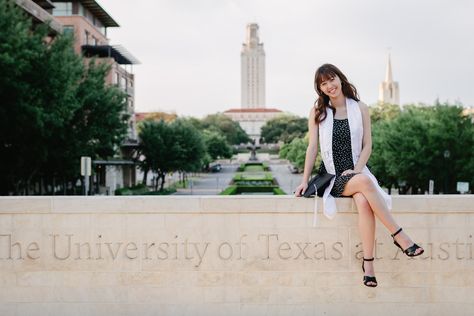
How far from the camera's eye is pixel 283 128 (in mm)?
157000

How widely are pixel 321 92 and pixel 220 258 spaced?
7.54 feet

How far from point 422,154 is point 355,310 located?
25.9m

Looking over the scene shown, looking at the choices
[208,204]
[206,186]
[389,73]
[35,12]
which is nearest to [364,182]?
[208,204]

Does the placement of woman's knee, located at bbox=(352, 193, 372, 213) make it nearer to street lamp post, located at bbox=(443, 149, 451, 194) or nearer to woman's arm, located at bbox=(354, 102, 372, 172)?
woman's arm, located at bbox=(354, 102, 372, 172)

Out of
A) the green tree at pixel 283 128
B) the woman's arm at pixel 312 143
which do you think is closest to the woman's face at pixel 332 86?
the woman's arm at pixel 312 143

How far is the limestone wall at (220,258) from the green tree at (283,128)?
444 ft

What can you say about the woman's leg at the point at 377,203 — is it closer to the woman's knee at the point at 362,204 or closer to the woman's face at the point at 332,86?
the woman's knee at the point at 362,204

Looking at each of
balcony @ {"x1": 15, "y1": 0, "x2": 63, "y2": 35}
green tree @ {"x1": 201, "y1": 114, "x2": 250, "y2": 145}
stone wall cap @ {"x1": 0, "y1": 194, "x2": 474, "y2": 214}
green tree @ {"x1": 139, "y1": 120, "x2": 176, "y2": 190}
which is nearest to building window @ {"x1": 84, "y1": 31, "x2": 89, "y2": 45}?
green tree @ {"x1": 139, "y1": 120, "x2": 176, "y2": 190}

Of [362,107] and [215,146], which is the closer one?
[362,107]

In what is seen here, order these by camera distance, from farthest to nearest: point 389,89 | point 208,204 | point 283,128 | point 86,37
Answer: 1. point 283,128
2. point 389,89
3. point 86,37
4. point 208,204

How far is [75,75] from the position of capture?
82.2ft

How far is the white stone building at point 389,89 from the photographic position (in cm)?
15362

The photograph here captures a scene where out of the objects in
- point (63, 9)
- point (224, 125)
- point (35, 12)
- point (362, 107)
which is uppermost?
point (63, 9)

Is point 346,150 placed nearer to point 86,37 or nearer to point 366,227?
point 366,227
